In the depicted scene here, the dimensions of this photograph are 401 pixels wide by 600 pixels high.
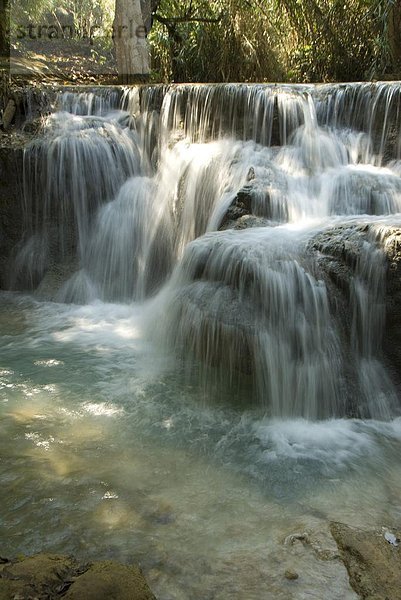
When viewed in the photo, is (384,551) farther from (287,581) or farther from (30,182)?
(30,182)

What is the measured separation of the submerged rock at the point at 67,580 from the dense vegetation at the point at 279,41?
9.42 metres

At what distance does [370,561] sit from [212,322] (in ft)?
7.65

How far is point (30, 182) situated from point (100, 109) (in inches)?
72.8

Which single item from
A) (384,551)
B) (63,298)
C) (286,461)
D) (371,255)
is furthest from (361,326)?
(63,298)

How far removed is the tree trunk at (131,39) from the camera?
419 inches

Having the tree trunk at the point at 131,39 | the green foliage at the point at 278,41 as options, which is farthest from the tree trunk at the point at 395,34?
the tree trunk at the point at 131,39

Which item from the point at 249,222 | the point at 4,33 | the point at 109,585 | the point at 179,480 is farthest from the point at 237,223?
the point at 4,33

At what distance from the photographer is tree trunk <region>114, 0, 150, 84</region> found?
10641 millimetres

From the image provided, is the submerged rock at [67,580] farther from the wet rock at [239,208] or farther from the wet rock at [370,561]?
the wet rock at [239,208]

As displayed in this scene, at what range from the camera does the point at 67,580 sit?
72.3 inches

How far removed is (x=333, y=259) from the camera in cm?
447

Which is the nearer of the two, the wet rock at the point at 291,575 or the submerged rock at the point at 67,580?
the submerged rock at the point at 67,580

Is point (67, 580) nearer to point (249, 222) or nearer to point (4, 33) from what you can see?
point (249, 222)

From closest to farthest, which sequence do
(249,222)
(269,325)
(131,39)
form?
(269,325) → (249,222) → (131,39)
